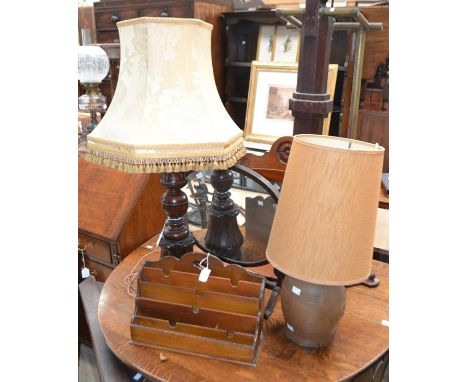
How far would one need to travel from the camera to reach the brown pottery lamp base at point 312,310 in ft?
2.24

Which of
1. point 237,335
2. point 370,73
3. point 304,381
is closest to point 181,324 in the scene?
point 237,335

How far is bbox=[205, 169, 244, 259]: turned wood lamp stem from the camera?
1.01 metres

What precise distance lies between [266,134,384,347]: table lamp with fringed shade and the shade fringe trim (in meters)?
0.18

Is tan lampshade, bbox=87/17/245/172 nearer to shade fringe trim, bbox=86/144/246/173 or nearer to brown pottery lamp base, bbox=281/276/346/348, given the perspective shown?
shade fringe trim, bbox=86/144/246/173

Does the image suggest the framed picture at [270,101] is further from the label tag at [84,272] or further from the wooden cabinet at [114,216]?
the label tag at [84,272]

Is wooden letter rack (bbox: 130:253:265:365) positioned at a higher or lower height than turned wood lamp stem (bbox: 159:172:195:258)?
lower

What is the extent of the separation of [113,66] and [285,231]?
2.47m

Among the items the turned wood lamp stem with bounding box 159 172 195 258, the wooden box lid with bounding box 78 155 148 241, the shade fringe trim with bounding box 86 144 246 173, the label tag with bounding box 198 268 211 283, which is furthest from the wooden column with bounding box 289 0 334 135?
the wooden box lid with bounding box 78 155 148 241

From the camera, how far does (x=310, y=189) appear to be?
62cm

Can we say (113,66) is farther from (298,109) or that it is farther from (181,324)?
(181,324)

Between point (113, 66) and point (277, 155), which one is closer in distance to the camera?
point (277, 155)

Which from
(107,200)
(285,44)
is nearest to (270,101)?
(285,44)

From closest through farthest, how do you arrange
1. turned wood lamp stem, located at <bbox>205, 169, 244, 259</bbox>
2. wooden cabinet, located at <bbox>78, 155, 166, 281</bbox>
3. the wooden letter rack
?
the wooden letter rack < turned wood lamp stem, located at <bbox>205, 169, 244, 259</bbox> < wooden cabinet, located at <bbox>78, 155, 166, 281</bbox>

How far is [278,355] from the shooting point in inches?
28.5
